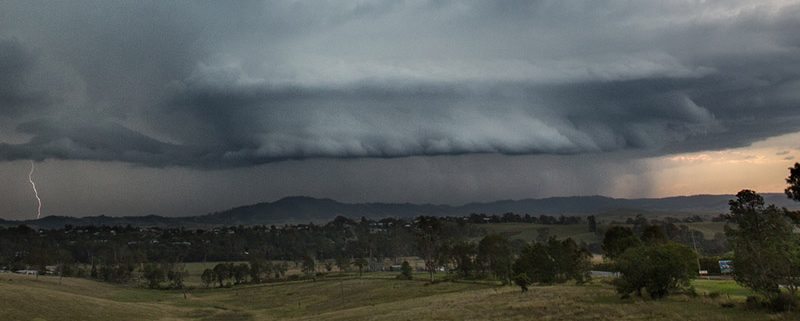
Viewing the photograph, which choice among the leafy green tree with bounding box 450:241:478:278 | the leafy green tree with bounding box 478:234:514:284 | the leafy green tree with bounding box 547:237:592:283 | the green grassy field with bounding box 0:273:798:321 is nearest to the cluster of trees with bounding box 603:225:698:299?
the green grassy field with bounding box 0:273:798:321

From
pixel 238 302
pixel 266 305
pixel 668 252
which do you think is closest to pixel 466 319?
pixel 668 252

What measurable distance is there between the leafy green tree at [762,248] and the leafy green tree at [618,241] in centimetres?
4839

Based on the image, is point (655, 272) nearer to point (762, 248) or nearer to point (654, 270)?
point (654, 270)

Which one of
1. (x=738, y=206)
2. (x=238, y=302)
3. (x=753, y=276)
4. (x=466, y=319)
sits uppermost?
(x=738, y=206)

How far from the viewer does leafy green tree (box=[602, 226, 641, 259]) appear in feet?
361

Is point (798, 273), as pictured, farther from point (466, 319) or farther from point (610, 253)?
point (610, 253)

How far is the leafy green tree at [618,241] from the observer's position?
110012 millimetres

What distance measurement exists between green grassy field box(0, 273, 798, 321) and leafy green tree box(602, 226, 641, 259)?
12008 millimetres

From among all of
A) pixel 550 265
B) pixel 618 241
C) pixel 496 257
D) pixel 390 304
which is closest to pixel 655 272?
pixel 390 304

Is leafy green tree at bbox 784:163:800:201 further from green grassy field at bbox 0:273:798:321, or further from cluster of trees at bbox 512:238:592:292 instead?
cluster of trees at bbox 512:238:592:292

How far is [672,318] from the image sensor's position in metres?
46.9

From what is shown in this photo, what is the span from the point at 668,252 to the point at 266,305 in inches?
3653

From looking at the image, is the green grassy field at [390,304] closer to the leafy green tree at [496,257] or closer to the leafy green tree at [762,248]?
the leafy green tree at [762,248]

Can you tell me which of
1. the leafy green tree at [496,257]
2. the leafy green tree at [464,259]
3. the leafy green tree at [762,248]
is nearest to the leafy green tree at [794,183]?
the leafy green tree at [762,248]
